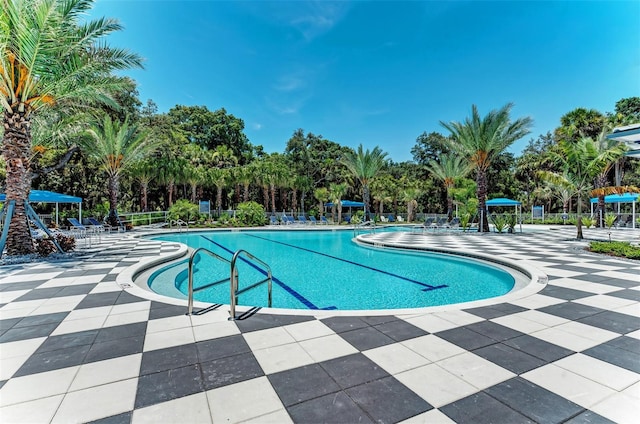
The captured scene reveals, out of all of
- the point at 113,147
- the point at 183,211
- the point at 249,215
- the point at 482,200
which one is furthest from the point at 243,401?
the point at 249,215

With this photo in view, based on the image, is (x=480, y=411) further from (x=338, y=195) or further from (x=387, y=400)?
(x=338, y=195)

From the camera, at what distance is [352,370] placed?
8.21ft

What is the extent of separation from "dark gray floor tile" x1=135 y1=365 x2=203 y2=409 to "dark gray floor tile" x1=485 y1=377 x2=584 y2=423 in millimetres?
2142

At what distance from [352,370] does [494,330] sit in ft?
6.01

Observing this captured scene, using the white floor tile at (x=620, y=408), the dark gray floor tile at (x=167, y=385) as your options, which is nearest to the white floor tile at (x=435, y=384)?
the white floor tile at (x=620, y=408)

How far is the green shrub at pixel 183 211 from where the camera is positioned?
20188 mm

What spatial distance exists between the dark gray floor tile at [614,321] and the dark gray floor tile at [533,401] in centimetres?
194

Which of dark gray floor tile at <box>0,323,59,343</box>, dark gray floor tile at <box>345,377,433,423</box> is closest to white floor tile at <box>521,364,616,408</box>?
dark gray floor tile at <box>345,377,433,423</box>

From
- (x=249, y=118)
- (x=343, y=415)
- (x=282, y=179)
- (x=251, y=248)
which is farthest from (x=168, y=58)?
(x=249, y=118)

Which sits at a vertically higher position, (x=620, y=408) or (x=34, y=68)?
(x=34, y=68)

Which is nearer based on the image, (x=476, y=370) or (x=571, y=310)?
(x=476, y=370)

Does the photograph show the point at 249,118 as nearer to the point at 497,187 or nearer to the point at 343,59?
the point at 343,59

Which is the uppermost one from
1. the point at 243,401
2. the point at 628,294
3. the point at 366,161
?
the point at 366,161

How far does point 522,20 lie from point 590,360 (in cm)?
1284
